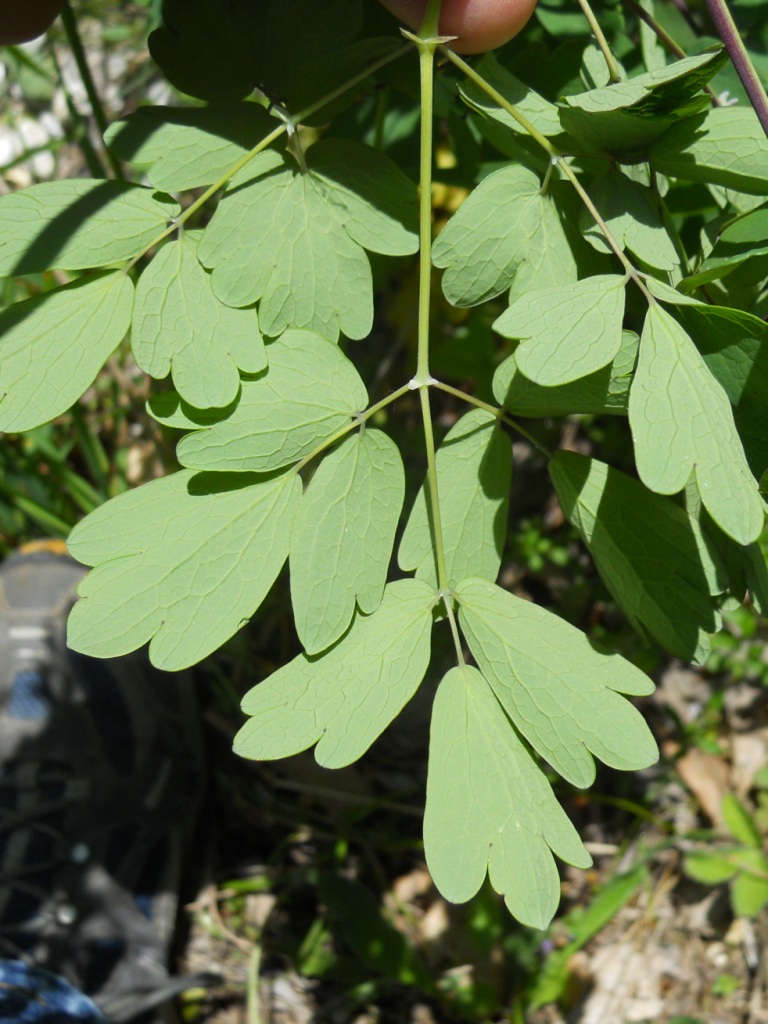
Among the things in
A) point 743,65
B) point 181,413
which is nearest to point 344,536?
point 181,413

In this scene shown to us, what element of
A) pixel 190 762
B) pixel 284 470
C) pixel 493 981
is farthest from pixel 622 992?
pixel 284 470

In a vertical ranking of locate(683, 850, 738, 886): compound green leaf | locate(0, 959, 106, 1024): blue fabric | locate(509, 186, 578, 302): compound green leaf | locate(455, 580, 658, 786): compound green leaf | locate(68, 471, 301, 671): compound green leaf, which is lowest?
locate(683, 850, 738, 886): compound green leaf

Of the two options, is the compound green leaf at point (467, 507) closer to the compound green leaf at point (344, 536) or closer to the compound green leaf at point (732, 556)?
the compound green leaf at point (344, 536)

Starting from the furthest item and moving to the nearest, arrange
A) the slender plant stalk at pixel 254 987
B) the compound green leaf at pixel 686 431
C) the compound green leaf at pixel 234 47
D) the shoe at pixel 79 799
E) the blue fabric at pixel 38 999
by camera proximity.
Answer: the shoe at pixel 79 799 → the slender plant stalk at pixel 254 987 → the blue fabric at pixel 38 999 → the compound green leaf at pixel 234 47 → the compound green leaf at pixel 686 431

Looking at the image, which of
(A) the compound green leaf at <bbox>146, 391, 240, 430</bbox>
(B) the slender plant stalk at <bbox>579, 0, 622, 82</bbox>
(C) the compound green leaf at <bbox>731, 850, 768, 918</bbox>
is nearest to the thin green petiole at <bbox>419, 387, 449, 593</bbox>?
(A) the compound green leaf at <bbox>146, 391, 240, 430</bbox>

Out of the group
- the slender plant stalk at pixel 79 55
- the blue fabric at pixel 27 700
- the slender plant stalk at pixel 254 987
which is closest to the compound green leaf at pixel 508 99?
the slender plant stalk at pixel 79 55

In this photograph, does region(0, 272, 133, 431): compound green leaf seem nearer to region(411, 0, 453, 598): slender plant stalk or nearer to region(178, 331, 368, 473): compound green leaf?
region(178, 331, 368, 473): compound green leaf
